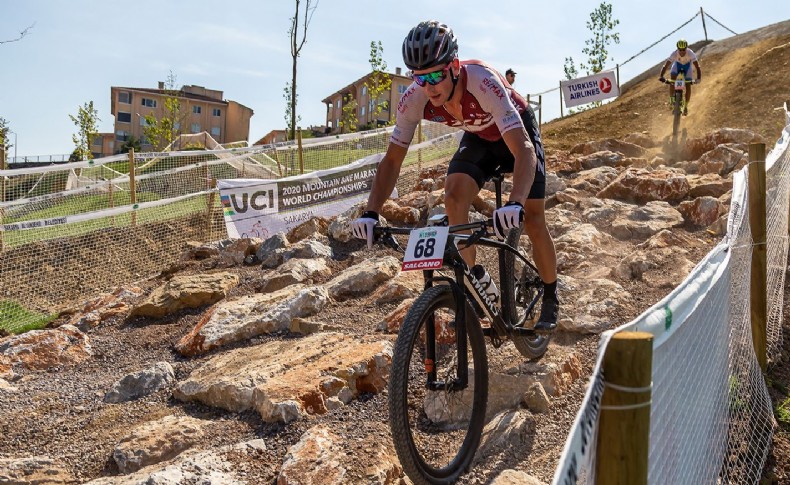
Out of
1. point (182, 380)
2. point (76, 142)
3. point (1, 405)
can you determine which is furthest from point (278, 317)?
point (76, 142)

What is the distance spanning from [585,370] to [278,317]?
9.05ft

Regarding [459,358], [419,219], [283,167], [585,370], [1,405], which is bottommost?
[1,405]

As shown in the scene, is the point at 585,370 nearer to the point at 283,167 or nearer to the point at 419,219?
the point at 419,219

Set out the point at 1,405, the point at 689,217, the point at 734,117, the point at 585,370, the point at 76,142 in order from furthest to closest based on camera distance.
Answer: the point at 76,142
the point at 734,117
the point at 689,217
the point at 1,405
the point at 585,370

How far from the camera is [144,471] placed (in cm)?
378

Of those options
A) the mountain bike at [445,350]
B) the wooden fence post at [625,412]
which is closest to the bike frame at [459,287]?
the mountain bike at [445,350]

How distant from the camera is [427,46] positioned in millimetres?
3527

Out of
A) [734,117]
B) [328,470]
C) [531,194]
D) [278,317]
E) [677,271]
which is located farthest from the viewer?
[734,117]

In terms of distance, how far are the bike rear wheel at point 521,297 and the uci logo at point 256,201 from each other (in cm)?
687

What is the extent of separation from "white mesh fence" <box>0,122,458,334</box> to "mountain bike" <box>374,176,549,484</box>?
6.88 meters

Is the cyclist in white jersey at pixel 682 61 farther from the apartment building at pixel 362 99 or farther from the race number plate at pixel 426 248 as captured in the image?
the apartment building at pixel 362 99

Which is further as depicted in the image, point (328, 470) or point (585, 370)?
point (585, 370)

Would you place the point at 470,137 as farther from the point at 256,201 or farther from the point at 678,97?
the point at 678,97

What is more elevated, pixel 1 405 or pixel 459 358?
pixel 459 358
